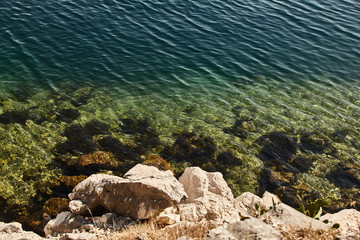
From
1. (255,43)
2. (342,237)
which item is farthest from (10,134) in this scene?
(255,43)

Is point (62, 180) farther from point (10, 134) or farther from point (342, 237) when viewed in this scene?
point (342, 237)

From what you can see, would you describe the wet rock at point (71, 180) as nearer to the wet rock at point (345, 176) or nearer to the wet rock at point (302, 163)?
the wet rock at point (302, 163)

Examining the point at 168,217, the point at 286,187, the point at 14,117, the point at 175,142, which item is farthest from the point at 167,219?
the point at 14,117

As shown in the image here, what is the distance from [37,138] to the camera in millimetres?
16312

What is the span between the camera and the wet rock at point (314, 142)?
17891 mm

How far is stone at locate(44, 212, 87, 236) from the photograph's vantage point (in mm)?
11398

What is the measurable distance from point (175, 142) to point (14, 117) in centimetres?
908

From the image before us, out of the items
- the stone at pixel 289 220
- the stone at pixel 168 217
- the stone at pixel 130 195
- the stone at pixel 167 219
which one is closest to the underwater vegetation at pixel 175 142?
the stone at pixel 130 195

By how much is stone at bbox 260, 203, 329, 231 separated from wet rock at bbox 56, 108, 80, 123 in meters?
12.6

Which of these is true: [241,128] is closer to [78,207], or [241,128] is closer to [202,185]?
[202,185]

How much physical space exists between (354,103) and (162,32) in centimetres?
1701

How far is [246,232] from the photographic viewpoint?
8203 millimetres

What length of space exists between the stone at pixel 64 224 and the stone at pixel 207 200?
12.3 ft

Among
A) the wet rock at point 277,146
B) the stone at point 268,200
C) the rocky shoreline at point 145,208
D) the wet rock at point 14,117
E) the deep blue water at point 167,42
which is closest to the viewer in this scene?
the rocky shoreline at point 145,208
